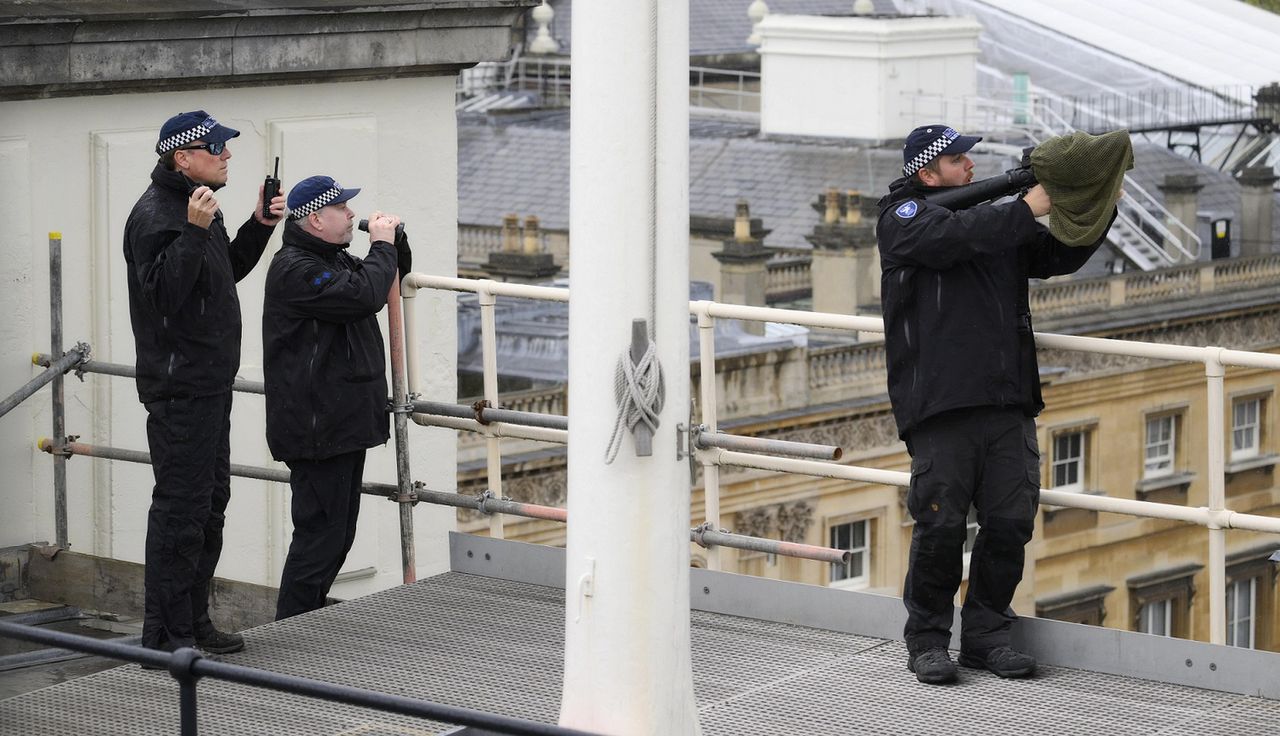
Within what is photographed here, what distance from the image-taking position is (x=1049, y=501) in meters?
7.75

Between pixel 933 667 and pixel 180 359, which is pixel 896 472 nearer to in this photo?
pixel 933 667

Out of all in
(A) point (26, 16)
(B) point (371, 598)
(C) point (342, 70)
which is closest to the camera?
(B) point (371, 598)

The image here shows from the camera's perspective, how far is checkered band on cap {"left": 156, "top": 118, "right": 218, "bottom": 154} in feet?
25.7

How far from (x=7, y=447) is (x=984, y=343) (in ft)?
13.7

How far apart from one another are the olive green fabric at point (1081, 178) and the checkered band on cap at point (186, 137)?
267cm

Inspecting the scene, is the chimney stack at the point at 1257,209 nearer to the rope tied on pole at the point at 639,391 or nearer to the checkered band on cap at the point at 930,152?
the checkered band on cap at the point at 930,152

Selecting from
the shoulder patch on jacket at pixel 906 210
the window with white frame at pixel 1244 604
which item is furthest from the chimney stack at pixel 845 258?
the shoulder patch on jacket at pixel 906 210

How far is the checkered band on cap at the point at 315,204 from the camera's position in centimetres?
826

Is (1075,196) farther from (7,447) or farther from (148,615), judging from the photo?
(7,447)

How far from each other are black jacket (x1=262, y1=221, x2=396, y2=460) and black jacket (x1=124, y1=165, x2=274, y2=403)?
1.11ft

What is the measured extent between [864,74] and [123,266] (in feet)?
181

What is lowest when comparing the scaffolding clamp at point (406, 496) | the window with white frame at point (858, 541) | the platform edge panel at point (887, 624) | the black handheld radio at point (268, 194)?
the window with white frame at point (858, 541)

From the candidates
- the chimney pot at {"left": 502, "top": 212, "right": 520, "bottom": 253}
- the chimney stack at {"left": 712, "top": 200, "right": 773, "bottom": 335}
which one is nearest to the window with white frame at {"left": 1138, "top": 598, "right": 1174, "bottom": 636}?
the chimney stack at {"left": 712, "top": 200, "right": 773, "bottom": 335}

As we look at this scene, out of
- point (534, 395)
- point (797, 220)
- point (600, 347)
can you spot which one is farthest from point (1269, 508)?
point (600, 347)
